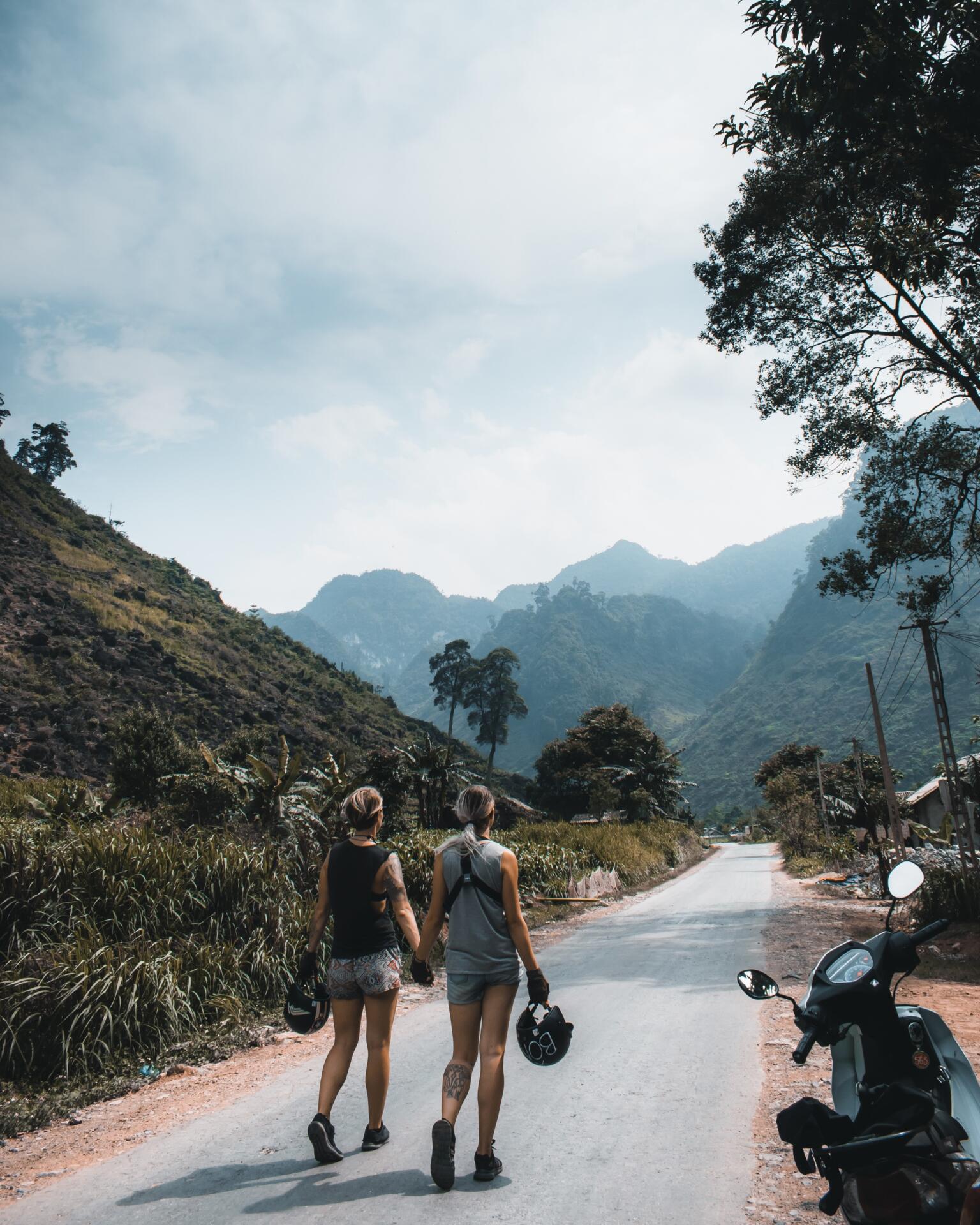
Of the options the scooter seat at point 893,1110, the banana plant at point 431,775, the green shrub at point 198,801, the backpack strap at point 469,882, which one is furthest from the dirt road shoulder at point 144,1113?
the banana plant at point 431,775

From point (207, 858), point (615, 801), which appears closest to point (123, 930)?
point (207, 858)

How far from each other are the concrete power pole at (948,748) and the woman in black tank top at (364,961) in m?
13.7

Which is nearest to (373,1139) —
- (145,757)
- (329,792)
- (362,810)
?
(362,810)

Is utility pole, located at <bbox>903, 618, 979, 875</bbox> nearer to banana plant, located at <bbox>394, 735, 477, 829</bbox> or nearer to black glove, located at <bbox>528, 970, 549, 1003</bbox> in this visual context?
black glove, located at <bbox>528, 970, 549, 1003</bbox>

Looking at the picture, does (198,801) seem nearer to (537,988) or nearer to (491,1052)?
(491,1052)

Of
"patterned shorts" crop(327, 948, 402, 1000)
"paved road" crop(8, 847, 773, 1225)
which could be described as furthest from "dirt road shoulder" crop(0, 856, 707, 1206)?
"patterned shorts" crop(327, 948, 402, 1000)

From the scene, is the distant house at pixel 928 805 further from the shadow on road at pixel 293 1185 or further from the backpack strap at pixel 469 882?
the shadow on road at pixel 293 1185

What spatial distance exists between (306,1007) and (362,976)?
1.44 ft

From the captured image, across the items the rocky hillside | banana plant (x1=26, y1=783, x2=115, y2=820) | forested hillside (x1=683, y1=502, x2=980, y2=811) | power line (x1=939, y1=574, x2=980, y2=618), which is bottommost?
forested hillside (x1=683, y1=502, x2=980, y2=811)

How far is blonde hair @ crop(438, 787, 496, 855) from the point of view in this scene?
4102 mm

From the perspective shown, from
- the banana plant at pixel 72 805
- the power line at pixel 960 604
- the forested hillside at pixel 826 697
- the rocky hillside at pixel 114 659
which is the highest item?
the rocky hillside at pixel 114 659

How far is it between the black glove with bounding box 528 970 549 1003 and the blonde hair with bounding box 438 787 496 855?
0.67 meters

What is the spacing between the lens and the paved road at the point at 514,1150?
3.64 meters

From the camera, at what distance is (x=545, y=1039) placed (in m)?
3.89
